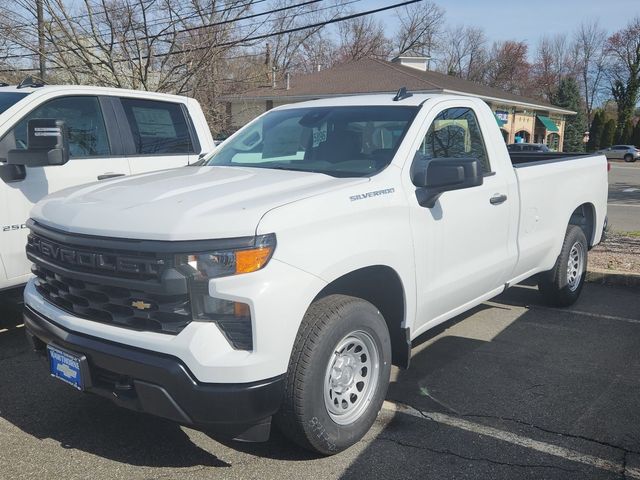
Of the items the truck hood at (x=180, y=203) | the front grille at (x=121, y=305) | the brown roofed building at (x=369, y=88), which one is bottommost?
the front grille at (x=121, y=305)

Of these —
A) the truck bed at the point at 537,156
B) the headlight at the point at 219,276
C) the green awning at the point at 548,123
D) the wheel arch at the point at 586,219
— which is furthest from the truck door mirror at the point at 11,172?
the green awning at the point at 548,123

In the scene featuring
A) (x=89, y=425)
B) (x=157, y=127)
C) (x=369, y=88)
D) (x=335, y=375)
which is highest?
(x=369, y=88)

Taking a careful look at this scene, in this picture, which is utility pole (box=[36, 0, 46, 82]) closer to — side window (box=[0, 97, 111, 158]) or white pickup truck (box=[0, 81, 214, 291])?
white pickup truck (box=[0, 81, 214, 291])

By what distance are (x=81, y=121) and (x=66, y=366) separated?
3.10 meters

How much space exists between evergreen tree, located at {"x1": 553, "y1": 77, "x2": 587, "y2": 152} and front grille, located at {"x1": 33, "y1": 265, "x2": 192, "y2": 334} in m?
53.1

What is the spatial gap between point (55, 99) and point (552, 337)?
4.79 meters

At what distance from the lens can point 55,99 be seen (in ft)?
17.3

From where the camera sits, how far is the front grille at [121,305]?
277 cm

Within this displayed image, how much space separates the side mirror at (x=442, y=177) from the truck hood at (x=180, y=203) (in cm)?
45

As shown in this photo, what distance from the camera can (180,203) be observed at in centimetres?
297

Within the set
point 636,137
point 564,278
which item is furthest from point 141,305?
point 636,137

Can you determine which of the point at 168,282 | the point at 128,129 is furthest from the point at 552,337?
the point at 128,129

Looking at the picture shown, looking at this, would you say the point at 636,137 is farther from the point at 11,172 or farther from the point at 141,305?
the point at 141,305

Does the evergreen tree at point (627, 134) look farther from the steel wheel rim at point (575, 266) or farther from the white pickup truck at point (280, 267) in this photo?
the white pickup truck at point (280, 267)
